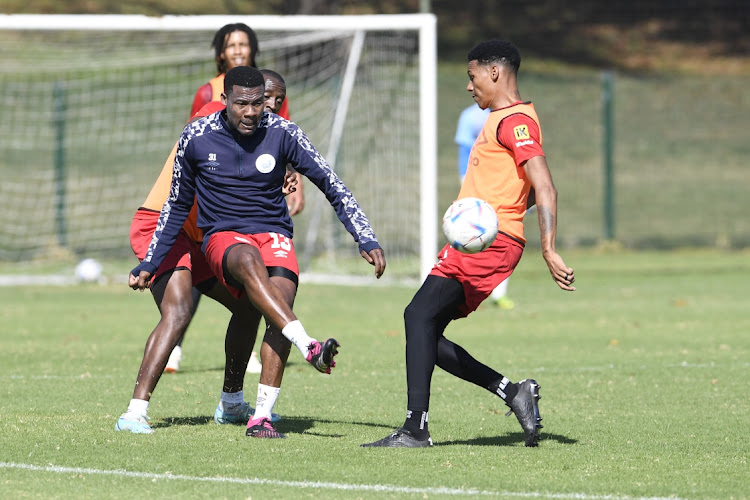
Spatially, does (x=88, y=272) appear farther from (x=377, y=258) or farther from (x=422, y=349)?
(x=422, y=349)

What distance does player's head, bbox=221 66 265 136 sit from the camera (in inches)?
253

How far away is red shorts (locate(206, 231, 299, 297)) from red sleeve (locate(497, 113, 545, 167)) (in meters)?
1.31

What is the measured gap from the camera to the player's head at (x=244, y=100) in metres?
6.42

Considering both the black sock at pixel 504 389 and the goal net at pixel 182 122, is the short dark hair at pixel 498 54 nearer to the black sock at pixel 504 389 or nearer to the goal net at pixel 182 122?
the black sock at pixel 504 389

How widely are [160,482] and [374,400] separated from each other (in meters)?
2.73

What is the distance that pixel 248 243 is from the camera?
6.49m

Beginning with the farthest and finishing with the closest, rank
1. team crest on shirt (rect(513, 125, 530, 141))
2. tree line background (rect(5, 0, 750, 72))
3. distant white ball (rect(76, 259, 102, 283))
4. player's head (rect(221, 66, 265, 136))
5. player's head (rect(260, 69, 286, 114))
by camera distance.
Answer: tree line background (rect(5, 0, 750, 72)) < distant white ball (rect(76, 259, 102, 283)) < player's head (rect(260, 69, 286, 114)) < player's head (rect(221, 66, 265, 136)) < team crest on shirt (rect(513, 125, 530, 141))

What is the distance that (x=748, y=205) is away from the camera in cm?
2480

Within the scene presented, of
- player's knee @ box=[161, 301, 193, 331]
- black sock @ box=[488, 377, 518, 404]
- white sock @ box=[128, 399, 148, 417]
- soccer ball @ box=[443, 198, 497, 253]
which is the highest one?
soccer ball @ box=[443, 198, 497, 253]

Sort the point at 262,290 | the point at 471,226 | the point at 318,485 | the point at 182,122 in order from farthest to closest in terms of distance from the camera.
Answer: the point at 182,122 → the point at 262,290 → the point at 471,226 → the point at 318,485

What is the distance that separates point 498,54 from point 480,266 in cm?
118

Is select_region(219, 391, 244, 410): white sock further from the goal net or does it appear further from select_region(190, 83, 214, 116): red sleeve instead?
the goal net

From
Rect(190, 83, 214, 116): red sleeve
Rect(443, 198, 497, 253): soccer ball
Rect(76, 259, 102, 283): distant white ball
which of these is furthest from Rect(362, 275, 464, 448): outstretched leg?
Rect(76, 259, 102, 283): distant white ball

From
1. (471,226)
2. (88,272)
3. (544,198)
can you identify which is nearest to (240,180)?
(471,226)
